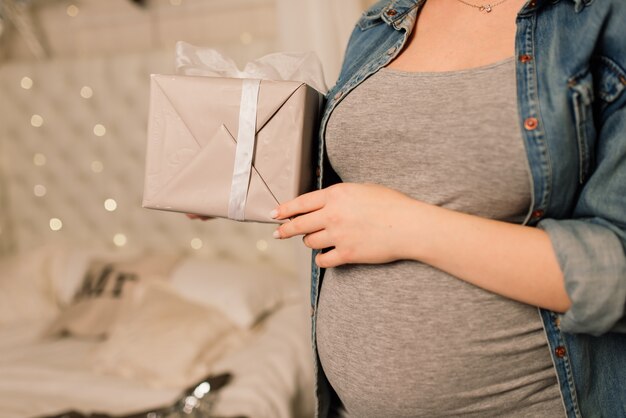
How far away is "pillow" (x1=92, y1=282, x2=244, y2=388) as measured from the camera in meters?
1.62

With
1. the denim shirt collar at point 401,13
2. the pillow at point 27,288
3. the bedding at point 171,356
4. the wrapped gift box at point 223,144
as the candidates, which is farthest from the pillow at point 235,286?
the denim shirt collar at point 401,13

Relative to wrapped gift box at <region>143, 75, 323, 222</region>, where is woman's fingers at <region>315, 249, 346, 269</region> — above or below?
below

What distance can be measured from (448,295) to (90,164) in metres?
2.01

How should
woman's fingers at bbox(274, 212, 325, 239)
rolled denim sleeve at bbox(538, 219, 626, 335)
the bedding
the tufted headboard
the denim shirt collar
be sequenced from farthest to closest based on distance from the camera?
the tufted headboard < the bedding < the denim shirt collar < woman's fingers at bbox(274, 212, 325, 239) < rolled denim sleeve at bbox(538, 219, 626, 335)

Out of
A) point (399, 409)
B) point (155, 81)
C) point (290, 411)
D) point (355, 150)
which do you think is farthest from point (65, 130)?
point (399, 409)

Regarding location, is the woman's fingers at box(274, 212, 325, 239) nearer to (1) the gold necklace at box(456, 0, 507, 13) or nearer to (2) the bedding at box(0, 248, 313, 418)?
(1) the gold necklace at box(456, 0, 507, 13)

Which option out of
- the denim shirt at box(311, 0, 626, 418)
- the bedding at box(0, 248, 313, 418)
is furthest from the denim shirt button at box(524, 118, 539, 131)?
the bedding at box(0, 248, 313, 418)

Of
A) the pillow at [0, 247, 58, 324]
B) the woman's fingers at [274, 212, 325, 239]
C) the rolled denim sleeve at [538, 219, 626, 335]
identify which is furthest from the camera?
the pillow at [0, 247, 58, 324]

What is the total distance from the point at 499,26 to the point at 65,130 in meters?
2.06

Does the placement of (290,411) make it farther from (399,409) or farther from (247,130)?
(247,130)

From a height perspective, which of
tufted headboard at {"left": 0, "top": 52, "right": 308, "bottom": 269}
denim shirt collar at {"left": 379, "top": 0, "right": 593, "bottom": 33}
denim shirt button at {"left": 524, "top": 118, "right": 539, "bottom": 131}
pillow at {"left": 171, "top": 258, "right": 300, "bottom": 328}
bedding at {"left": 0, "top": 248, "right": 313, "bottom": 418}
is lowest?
bedding at {"left": 0, "top": 248, "right": 313, "bottom": 418}

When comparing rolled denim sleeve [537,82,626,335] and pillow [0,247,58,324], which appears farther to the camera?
pillow [0,247,58,324]

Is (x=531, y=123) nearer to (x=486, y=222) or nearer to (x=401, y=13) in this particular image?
(x=486, y=222)

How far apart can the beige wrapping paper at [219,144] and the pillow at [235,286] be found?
105 centimetres
